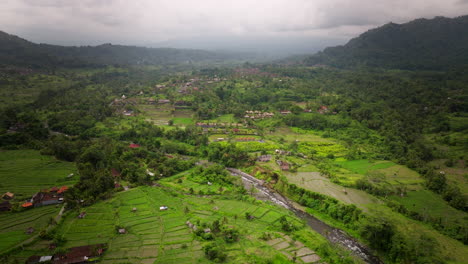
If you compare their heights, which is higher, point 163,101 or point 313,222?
point 163,101

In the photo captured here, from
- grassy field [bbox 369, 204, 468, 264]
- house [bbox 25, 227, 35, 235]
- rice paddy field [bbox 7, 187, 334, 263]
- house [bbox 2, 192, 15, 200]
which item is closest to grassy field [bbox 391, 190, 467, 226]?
grassy field [bbox 369, 204, 468, 264]

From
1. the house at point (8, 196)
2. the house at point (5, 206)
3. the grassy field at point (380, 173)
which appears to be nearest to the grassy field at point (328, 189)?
the grassy field at point (380, 173)

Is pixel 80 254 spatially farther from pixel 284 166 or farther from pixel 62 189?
pixel 284 166

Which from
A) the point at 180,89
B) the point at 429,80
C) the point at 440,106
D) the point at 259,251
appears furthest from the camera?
the point at 180,89

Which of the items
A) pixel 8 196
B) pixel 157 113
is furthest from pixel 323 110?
pixel 8 196

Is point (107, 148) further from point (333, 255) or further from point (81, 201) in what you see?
point (333, 255)

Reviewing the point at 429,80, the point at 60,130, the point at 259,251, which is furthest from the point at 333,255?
the point at 429,80
